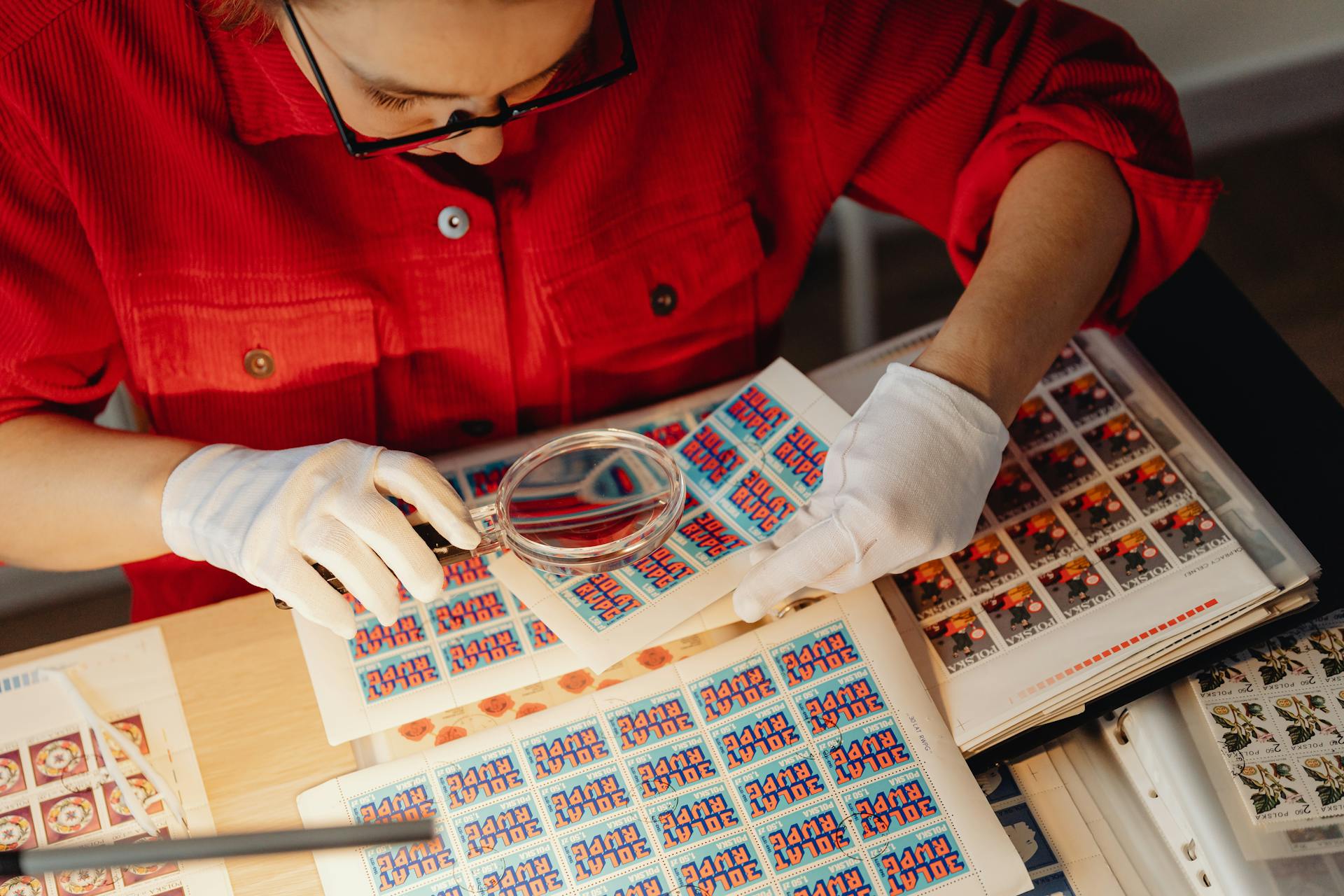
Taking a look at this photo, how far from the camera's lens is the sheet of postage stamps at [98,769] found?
86 centimetres

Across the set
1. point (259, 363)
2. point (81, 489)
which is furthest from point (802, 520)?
point (81, 489)

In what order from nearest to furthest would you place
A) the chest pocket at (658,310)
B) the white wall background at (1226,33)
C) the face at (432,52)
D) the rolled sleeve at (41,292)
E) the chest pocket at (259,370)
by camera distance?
the face at (432,52)
the rolled sleeve at (41,292)
the chest pocket at (259,370)
the chest pocket at (658,310)
the white wall background at (1226,33)

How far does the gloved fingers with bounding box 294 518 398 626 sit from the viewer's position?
3.04ft

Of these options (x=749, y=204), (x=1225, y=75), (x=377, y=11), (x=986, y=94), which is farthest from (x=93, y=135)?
(x=1225, y=75)

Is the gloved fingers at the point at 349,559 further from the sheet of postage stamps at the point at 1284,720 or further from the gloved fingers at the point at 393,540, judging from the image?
the sheet of postage stamps at the point at 1284,720

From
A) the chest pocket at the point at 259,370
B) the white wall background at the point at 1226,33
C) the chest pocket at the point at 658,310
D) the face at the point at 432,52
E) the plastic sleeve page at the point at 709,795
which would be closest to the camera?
the face at the point at 432,52

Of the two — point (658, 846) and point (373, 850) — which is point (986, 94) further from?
point (373, 850)

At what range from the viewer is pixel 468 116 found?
33.9 inches

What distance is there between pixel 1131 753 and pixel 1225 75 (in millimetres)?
1963

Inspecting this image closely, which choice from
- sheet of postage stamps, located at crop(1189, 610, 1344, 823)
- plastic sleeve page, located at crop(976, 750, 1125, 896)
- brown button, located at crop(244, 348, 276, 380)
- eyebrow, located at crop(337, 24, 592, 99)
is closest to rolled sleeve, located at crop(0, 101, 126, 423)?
brown button, located at crop(244, 348, 276, 380)

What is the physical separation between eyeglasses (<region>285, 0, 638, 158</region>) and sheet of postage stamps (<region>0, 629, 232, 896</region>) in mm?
488

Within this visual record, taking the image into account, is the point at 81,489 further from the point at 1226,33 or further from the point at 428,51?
the point at 1226,33

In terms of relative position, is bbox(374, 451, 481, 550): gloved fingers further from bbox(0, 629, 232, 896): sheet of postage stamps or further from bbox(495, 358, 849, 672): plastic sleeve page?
bbox(0, 629, 232, 896): sheet of postage stamps

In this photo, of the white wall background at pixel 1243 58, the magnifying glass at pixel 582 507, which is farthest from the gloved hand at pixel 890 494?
the white wall background at pixel 1243 58
